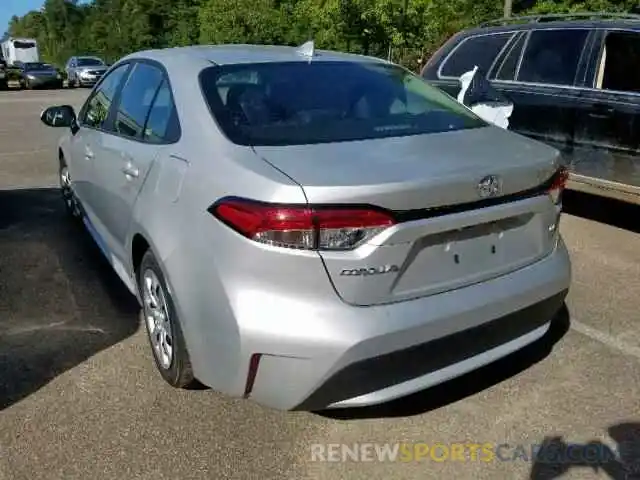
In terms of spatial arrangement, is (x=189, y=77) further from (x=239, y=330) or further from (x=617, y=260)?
(x=617, y=260)

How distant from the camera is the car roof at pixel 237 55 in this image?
3.26m

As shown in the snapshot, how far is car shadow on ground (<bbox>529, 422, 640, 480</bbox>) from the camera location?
2529 millimetres

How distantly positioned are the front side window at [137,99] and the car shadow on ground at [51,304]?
1.12 m

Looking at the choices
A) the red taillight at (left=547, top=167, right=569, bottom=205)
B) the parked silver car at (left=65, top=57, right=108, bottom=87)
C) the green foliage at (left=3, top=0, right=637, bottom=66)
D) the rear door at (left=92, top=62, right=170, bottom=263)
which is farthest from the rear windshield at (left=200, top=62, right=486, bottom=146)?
the parked silver car at (left=65, top=57, right=108, bottom=87)

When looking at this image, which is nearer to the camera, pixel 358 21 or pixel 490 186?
pixel 490 186

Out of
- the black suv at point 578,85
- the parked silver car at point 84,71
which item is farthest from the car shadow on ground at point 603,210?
the parked silver car at point 84,71

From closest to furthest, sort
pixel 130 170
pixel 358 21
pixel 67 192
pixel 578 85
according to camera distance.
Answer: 1. pixel 130 170
2. pixel 578 85
3. pixel 67 192
4. pixel 358 21

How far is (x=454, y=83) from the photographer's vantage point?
6484mm

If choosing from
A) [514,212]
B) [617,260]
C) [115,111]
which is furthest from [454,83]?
[514,212]

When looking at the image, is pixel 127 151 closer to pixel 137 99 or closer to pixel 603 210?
pixel 137 99

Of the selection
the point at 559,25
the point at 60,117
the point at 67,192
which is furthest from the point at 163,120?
the point at 559,25

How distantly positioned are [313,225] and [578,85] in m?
4.15

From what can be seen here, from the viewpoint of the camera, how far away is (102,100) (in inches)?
169

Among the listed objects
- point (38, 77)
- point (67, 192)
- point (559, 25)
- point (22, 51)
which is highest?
point (559, 25)
